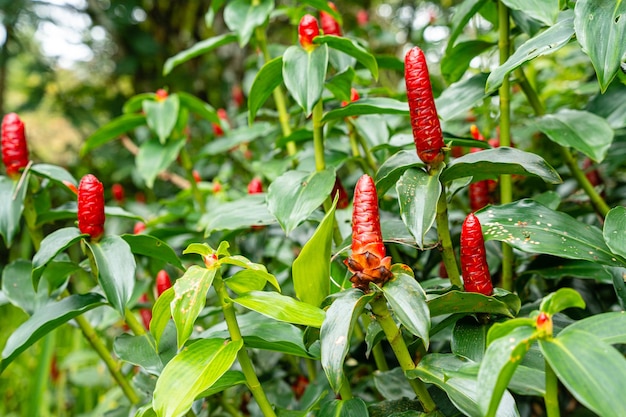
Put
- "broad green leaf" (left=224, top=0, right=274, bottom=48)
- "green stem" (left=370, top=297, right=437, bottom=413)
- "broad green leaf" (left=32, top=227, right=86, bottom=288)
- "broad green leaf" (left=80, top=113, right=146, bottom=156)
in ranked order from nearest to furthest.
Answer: "green stem" (left=370, top=297, right=437, bottom=413), "broad green leaf" (left=32, top=227, right=86, bottom=288), "broad green leaf" (left=224, top=0, right=274, bottom=48), "broad green leaf" (left=80, top=113, right=146, bottom=156)

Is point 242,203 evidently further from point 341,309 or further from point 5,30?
point 5,30

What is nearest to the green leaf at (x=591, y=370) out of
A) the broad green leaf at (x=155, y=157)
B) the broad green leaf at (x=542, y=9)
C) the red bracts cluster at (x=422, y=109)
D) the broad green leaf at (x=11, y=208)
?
the red bracts cluster at (x=422, y=109)

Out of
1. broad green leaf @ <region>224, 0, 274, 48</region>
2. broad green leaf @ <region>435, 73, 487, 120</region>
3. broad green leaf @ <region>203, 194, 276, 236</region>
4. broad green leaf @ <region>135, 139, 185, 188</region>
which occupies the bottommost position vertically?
broad green leaf @ <region>203, 194, 276, 236</region>

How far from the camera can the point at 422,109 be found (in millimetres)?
859

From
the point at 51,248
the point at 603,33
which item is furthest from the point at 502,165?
the point at 51,248

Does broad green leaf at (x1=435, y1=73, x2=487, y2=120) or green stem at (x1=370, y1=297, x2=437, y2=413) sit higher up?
broad green leaf at (x1=435, y1=73, x2=487, y2=120)

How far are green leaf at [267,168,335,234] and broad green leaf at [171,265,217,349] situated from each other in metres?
0.25

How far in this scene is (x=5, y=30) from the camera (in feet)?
11.1

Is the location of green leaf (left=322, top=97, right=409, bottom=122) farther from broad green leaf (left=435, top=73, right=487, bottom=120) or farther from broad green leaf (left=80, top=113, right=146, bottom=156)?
broad green leaf (left=80, top=113, right=146, bottom=156)

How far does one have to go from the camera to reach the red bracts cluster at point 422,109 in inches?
33.8

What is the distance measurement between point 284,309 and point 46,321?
466 millimetres

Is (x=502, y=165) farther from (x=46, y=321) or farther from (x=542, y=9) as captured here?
(x=46, y=321)

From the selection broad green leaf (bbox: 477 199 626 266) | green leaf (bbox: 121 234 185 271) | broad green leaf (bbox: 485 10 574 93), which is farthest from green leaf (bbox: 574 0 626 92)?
green leaf (bbox: 121 234 185 271)

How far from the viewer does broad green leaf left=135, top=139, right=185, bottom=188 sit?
1.69 m
